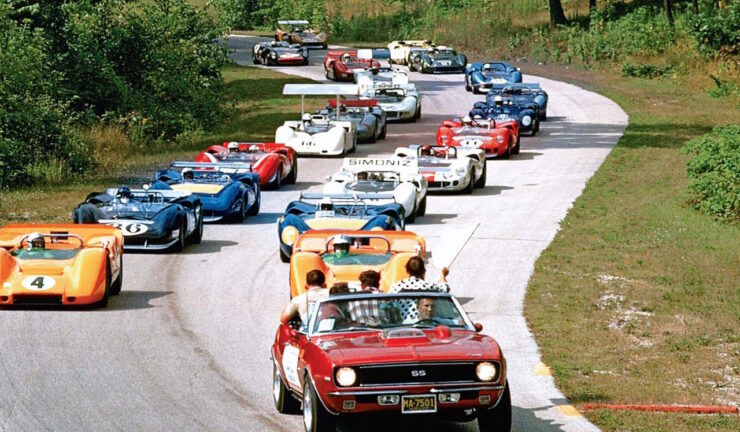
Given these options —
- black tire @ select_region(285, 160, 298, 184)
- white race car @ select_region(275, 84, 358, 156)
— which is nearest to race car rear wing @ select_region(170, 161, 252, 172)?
black tire @ select_region(285, 160, 298, 184)

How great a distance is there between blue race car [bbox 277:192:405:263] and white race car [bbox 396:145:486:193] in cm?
601

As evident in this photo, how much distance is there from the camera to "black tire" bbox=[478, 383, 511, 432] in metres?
13.2

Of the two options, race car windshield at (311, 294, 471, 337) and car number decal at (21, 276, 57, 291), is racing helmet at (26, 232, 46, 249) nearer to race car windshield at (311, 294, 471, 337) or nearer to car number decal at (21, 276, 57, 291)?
car number decal at (21, 276, 57, 291)

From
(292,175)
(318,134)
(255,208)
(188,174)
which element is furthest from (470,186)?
(318,134)

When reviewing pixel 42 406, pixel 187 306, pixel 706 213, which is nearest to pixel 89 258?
pixel 187 306

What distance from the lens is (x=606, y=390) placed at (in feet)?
52.4

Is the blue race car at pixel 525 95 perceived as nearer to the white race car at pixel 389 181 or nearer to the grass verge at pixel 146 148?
the grass verge at pixel 146 148

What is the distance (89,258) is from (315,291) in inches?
236

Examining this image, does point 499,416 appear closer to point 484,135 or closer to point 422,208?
point 422,208

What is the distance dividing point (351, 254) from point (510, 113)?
27.5 metres

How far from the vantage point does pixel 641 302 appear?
71.4ft

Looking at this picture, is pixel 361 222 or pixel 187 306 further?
pixel 361 222

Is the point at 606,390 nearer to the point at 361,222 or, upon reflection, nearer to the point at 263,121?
the point at 361,222

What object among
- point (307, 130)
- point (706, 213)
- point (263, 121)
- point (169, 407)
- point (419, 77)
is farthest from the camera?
point (419, 77)
